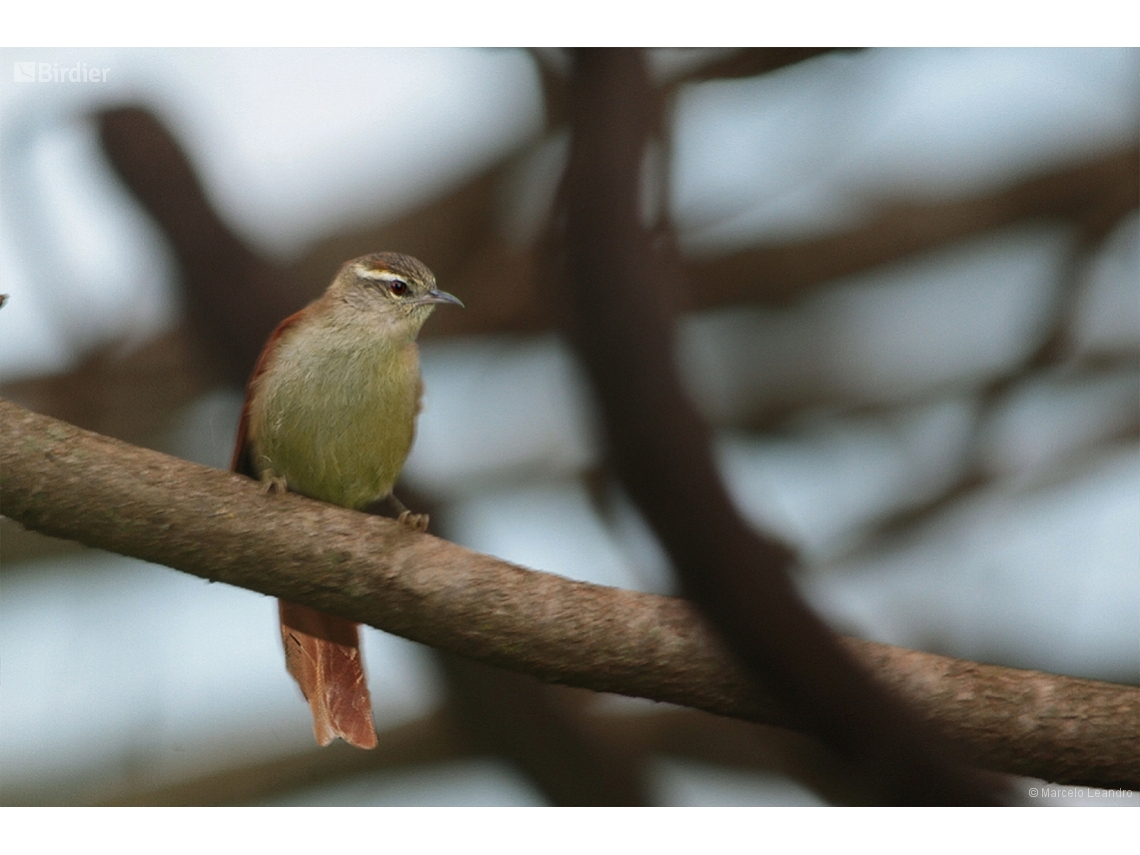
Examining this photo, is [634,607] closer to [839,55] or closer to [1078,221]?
[839,55]

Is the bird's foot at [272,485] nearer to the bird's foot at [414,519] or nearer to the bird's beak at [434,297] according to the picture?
the bird's foot at [414,519]

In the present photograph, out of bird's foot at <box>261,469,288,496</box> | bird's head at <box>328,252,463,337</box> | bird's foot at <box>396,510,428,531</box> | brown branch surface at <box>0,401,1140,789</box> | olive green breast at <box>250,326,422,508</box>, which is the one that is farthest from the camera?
bird's head at <box>328,252,463,337</box>

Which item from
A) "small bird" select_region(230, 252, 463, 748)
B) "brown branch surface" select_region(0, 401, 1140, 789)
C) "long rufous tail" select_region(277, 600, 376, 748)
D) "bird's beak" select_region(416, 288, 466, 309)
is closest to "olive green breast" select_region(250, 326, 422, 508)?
"small bird" select_region(230, 252, 463, 748)

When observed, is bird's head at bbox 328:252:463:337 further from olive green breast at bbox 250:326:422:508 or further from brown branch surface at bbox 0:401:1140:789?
brown branch surface at bbox 0:401:1140:789

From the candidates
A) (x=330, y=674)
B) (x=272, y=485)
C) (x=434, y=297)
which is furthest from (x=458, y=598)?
(x=434, y=297)

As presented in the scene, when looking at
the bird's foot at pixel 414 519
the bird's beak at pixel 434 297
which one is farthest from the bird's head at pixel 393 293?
the bird's foot at pixel 414 519

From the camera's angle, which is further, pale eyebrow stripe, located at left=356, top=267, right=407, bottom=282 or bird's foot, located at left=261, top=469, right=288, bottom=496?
pale eyebrow stripe, located at left=356, top=267, right=407, bottom=282

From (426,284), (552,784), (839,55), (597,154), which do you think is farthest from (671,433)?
(839,55)

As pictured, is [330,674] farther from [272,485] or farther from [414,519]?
[272,485]
